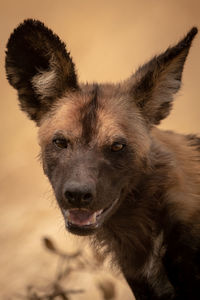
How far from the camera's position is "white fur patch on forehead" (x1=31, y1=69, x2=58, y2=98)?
378cm

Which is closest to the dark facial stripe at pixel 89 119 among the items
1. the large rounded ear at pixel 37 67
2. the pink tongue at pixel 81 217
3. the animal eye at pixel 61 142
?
the animal eye at pixel 61 142

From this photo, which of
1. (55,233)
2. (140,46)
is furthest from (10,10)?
(55,233)

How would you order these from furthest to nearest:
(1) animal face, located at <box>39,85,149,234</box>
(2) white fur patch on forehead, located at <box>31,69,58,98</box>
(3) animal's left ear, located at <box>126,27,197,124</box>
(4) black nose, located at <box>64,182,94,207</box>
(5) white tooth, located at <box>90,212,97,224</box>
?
(2) white fur patch on forehead, located at <box>31,69,58,98</box> → (3) animal's left ear, located at <box>126,27,197,124</box> → (5) white tooth, located at <box>90,212,97,224</box> → (1) animal face, located at <box>39,85,149,234</box> → (4) black nose, located at <box>64,182,94,207</box>

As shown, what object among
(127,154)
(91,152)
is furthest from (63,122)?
(127,154)

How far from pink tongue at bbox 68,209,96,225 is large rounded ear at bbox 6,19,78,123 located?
80 centimetres

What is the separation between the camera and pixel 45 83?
378 cm

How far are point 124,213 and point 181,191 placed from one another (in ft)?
1.25

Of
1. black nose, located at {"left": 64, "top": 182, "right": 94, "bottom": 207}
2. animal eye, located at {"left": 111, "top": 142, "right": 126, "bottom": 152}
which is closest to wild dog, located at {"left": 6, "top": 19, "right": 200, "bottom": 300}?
animal eye, located at {"left": 111, "top": 142, "right": 126, "bottom": 152}

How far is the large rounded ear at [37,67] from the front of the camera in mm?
3664

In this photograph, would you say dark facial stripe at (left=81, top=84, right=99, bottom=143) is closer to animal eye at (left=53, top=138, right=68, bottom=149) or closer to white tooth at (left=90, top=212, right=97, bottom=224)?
animal eye at (left=53, top=138, right=68, bottom=149)

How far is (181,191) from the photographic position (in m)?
3.70

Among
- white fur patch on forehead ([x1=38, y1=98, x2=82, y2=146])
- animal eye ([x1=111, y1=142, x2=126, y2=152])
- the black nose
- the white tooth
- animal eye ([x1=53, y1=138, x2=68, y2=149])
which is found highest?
white fur patch on forehead ([x1=38, y1=98, x2=82, y2=146])

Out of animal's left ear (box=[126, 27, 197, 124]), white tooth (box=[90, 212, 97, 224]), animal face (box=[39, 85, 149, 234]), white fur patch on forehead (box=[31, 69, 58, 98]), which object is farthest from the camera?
white fur patch on forehead (box=[31, 69, 58, 98])

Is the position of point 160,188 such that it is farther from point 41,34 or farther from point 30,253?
point 30,253
